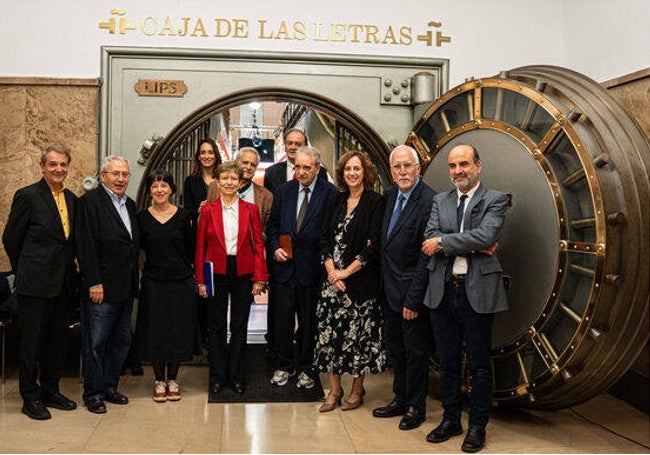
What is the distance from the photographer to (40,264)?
342cm

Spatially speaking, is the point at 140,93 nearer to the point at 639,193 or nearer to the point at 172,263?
the point at 172,263

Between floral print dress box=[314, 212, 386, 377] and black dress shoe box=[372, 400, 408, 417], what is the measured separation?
0.67 ft

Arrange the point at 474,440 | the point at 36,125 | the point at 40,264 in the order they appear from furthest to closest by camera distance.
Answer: the point at 36,125
the point at 40,264
the point at 474,440

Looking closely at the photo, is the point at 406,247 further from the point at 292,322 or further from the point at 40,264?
the point at 40,264

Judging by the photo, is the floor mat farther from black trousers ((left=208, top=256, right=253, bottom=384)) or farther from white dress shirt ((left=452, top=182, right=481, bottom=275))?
white dress shirt ((left=452, top=182, right=481, bottom=275))

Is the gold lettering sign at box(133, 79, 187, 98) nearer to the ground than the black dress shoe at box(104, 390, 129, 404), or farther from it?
farther from it

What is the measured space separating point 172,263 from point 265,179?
4.34ft

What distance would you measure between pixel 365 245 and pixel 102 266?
145cm

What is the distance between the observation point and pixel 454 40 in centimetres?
475

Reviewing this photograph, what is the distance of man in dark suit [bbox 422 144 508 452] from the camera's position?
2.96 m

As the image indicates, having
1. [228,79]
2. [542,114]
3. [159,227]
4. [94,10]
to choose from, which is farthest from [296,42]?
[542,114]

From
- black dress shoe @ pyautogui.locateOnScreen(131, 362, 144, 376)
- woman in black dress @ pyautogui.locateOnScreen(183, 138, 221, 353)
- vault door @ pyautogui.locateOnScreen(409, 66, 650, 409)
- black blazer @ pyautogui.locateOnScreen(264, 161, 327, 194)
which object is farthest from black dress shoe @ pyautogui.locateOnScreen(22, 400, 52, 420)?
vault door @ pyautogui.locateOnScreen(409, 66, 650, 409)

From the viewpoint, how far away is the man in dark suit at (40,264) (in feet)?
11.2

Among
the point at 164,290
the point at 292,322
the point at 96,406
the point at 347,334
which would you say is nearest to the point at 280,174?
the point at 292,322
